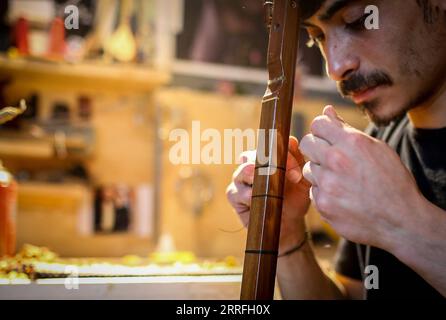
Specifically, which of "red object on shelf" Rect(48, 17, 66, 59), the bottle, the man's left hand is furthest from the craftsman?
"red object on shelf" Rect(48, 17, 66, 59)

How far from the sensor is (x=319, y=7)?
82 centimetres

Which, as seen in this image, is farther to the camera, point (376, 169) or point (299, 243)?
point (299, 243)

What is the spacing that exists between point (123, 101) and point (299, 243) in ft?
6.77

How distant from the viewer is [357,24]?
2.75 ft

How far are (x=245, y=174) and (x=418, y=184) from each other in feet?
1.37

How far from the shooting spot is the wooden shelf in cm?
243

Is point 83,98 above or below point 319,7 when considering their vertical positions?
below

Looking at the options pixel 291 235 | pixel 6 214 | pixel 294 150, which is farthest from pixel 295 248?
pixel 6 214

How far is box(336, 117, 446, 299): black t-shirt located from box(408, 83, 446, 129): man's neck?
0.01 m

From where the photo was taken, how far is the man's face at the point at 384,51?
842 millimetres

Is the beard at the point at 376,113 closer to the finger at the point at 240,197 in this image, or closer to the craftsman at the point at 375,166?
the craftsman at the point at 375,166
